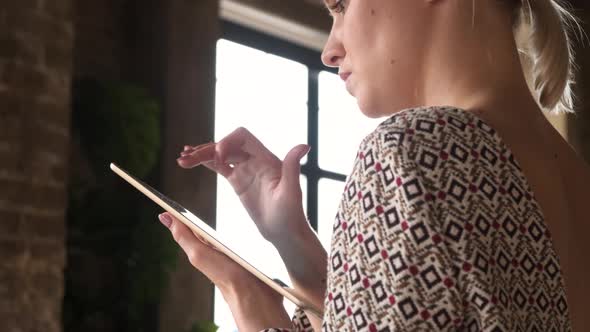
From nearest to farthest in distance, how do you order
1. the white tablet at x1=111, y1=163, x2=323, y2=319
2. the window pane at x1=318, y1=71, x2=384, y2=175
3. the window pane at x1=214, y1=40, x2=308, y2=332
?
1. the white tablet at x1=111, y1=163, x2=323, y2=319
2. the window pane at x1=214, y1=40, x2=308, y2=332
3. the window pane at x1=318, y1=71, x2=384, y2=175

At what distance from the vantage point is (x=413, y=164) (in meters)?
0.67

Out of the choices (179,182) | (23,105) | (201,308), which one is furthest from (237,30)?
A: (23,105)

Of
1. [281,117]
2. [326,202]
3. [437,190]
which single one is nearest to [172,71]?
[281,117]

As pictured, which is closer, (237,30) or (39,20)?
(39,20)

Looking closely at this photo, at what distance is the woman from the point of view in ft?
2.16

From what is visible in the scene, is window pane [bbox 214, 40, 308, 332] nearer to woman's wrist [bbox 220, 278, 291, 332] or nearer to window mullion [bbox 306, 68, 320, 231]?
window mullion [bbox 306, 68, 320, 231]

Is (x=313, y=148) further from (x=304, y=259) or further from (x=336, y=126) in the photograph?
(x=304, y=259)

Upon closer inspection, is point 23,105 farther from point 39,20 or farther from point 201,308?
point 201,308

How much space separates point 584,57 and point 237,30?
2.11 meters

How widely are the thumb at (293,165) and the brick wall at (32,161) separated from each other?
2229 mm

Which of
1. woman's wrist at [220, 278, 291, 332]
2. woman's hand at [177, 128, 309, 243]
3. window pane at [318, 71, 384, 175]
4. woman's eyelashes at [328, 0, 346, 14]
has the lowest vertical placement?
woman's wrist at [220, 278, 291, 332]

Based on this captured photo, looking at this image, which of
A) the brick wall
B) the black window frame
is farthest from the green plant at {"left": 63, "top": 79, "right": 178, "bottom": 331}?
the black window frame

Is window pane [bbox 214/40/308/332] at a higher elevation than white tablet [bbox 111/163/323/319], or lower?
higher

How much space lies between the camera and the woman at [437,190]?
2.16 feet
